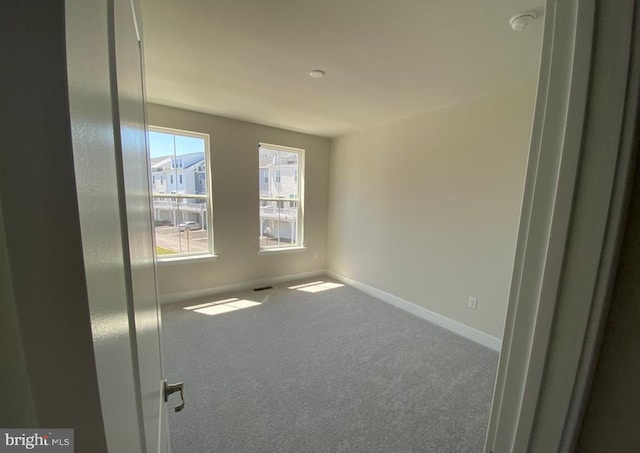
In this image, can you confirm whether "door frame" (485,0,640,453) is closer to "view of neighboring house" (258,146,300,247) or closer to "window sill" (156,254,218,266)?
"window sill" (156,254,218,266)

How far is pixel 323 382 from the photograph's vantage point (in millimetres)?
2027

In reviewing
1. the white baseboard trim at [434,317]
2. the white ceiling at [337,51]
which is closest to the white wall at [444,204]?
the white baseboard trim at [434,317]

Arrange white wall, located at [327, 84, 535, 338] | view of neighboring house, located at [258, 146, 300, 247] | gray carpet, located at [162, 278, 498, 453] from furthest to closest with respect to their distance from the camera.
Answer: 1. view of neighboring house, located at [258, 146, 300, 247]
2. white wall, located at [327, 84, 535, 338]
3. gray carpet, located at [162, 278, 498, 453]

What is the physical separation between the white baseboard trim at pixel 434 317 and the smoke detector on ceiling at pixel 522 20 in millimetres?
2246

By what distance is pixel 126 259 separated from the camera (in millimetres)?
441

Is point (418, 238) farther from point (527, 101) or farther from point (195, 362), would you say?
point (195, 362)

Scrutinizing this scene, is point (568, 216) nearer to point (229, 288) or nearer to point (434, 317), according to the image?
point (434, 317)

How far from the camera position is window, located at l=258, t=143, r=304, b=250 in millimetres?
4141

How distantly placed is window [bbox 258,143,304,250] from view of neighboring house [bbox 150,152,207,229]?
35.4 inches

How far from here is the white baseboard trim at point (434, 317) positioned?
2613 millimetres

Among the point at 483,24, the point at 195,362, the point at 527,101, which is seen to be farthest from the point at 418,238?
the point at 195,362

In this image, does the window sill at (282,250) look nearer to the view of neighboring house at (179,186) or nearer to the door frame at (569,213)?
the view of neighboring house at (179,186)

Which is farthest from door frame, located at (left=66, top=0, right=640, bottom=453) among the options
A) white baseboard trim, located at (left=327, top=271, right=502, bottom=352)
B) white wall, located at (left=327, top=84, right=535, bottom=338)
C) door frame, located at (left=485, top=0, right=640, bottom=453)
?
white wall, located at (left=327, top=84, right=535, bottom=338)

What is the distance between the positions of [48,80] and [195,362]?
258 centimetres
